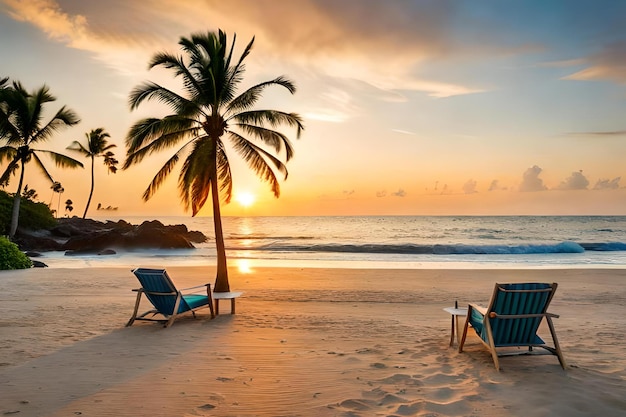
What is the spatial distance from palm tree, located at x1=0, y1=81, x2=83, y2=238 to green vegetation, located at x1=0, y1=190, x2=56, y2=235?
585 cm

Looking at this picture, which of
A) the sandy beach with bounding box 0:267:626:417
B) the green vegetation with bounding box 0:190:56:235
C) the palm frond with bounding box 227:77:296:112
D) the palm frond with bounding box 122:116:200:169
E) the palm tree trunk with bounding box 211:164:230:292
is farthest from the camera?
the green vegetation with bounding box 0:190:56:235

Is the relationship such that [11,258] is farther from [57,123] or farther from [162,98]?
[57,123]

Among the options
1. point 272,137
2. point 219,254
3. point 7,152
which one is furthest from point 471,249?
point 7,152

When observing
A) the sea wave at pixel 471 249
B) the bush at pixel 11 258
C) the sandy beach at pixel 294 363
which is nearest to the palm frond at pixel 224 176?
the sandy beach at pixel 294 363

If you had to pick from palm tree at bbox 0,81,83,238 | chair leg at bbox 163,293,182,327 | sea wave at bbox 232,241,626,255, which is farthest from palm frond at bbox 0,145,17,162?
chair leg at bbox 163,293,182,327

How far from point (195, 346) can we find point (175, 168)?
310 inches

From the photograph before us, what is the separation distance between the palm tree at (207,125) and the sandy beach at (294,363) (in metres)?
3.63

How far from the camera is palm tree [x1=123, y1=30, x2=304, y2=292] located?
12.2 metres

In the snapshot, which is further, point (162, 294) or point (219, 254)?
point (219, 254)

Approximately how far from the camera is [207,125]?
12391mm

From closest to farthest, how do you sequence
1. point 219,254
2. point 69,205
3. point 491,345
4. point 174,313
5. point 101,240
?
point 491,345
point 174,313
point 219,254
point 101,240
point 69,205

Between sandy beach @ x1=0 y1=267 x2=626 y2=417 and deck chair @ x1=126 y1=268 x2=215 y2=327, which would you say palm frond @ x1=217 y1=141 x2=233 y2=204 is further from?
deck chair @ x1=126 y1=268 x2=215 y2=327

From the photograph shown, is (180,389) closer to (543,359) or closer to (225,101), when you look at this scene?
(543,359)

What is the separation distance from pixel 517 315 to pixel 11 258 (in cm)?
1926
